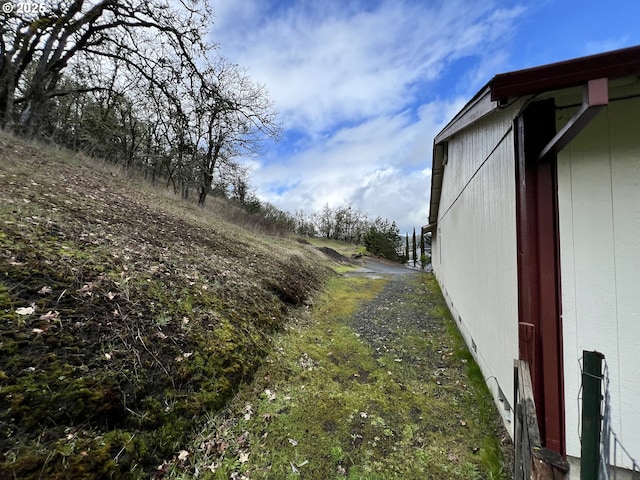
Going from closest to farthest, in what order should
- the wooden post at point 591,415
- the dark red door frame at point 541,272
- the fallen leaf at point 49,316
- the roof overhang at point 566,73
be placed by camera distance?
the wooden post at point 591,415 < the roof overhang at point 566,73 < the dark red door frame at point 541,272 < the fallen leaf at point 49,316

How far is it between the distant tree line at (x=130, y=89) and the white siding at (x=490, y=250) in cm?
705

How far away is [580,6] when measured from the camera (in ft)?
11.9

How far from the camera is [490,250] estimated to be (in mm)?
3385

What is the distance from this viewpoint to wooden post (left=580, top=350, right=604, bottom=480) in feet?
3.92

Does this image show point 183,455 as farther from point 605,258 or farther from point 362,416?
point 605,258

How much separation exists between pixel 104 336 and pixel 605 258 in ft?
14.3

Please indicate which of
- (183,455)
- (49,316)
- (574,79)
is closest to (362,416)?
(183,455)

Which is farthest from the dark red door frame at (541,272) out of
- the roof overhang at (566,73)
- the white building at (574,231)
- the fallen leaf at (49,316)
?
the fallen leaf at (49,316)

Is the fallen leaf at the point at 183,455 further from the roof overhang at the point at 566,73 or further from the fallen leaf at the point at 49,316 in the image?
the roof overhang at the point at 566,73

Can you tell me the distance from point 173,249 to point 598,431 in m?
5.60

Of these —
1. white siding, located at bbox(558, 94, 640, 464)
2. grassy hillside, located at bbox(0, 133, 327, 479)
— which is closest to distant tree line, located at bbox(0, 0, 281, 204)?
grassy hillside, located at bbox(0, 133, 327, 479)

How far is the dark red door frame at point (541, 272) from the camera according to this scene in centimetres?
216

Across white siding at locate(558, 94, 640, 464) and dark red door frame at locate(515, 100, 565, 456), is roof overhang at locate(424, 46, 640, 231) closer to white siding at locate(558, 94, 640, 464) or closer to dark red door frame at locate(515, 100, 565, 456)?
dark red door frame at locate(515, 100, 565, 456)

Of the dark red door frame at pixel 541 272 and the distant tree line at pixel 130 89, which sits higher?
the distant tree line at pixel 130 89
